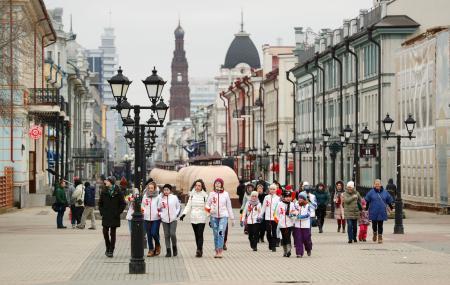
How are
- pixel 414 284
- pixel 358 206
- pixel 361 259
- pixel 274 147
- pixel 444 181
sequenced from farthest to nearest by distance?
pixel 274 147 < pixel 444 181 < pixel 358 206 < pixel 361 259 < pixel 414 284

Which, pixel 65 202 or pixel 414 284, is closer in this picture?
pixel 414 284

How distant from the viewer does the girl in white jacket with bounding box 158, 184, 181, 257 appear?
2602 centimetres

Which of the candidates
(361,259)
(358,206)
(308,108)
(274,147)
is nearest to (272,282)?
(361,259)

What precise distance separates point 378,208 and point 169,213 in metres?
6.84

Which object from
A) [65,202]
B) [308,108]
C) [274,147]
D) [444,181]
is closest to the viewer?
[65,202]

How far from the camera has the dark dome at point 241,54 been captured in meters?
176

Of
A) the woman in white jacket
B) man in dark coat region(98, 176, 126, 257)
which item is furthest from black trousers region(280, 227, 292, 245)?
man in dark coat region(98, 176, 126, 257)

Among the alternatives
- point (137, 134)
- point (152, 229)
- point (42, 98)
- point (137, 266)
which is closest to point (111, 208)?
point (152, 229)

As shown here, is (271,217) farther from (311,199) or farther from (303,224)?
(311,199)

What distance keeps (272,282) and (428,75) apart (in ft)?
120

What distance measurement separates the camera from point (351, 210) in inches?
1214

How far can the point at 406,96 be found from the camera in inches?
2343

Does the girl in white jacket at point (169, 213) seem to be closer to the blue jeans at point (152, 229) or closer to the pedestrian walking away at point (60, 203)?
the blue jeans at point (152, 229)

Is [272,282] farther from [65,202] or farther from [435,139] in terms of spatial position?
[435,139]
